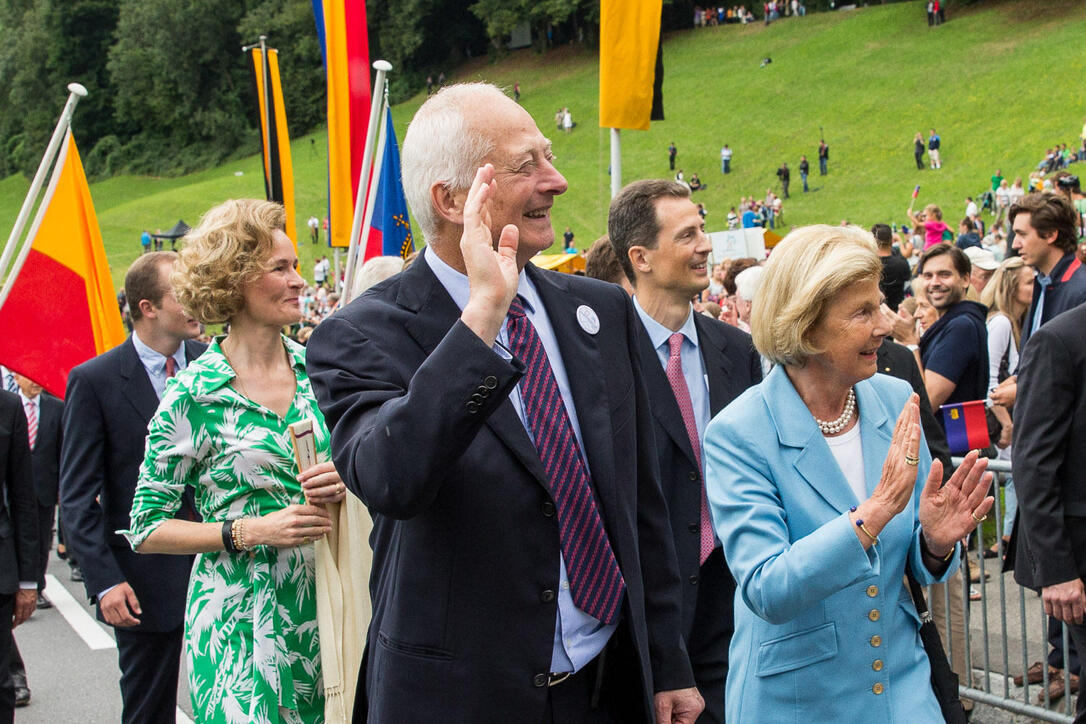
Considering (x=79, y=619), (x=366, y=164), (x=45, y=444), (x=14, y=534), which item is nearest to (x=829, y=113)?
(x=45, y=444)

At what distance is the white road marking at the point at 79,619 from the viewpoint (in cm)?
791

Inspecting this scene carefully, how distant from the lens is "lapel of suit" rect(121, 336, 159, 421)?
4793 millimetres

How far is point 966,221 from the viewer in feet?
90.5

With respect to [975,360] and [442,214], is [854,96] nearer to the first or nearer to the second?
[975,360]

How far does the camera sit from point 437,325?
240 centimetres

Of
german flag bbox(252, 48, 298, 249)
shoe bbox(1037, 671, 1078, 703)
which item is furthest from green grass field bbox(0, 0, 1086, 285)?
shoe bbox(1037, 671, 1078, 703)

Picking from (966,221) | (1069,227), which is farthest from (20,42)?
(1069,227)

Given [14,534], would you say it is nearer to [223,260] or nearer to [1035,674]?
[223,260]

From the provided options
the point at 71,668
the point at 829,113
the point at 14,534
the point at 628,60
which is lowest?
the point at 829,113

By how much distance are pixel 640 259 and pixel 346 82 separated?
470 centimetres

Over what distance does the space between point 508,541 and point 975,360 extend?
4.85 metres

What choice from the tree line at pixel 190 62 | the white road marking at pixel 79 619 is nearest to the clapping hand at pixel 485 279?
the white road marking at pixel 79 619

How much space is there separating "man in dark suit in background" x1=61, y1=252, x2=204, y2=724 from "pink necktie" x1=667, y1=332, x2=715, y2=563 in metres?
2.08

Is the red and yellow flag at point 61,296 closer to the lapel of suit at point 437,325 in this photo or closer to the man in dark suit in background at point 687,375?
the man in dark suit in background at point 687,375
